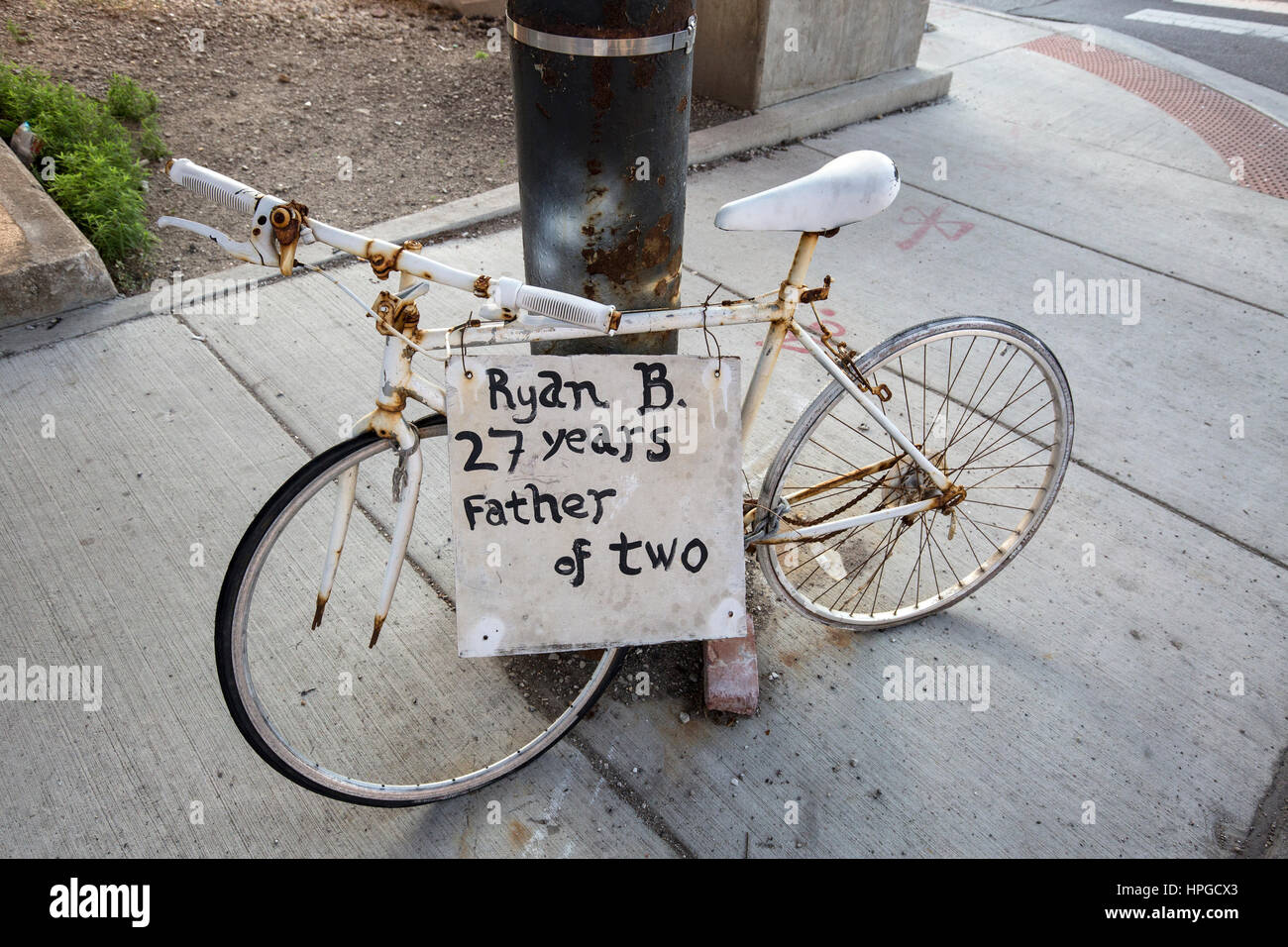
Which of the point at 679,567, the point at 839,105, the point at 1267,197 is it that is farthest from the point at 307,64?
the point at 1267,197

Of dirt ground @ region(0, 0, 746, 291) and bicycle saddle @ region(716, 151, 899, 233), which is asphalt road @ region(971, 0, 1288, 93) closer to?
dirt ground @ region(0, 0, 746, 291)

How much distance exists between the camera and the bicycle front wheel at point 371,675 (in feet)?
5.39

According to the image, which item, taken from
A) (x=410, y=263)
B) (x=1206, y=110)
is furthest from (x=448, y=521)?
(x=1206, y=110)

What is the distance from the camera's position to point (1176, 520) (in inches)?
108

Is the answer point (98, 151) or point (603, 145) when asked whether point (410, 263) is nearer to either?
point (603, 145)

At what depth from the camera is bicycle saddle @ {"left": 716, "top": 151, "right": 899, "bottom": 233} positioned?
1.65 m

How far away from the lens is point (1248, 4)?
8.84 m

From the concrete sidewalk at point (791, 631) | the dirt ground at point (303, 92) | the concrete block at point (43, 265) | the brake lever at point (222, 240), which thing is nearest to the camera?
the brake lever at point (222, 240)

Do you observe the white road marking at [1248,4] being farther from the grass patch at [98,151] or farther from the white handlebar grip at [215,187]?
the white handlebar grip at [215,187]

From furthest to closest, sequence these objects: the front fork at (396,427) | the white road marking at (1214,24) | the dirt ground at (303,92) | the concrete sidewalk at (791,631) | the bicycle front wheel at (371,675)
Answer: the white road marking at (1214,24) < the dirt ground at (303,92) < the concrete sidewalk at (791,631) < the bicycle front wheel at (371,675) < the front fork at (396,427)

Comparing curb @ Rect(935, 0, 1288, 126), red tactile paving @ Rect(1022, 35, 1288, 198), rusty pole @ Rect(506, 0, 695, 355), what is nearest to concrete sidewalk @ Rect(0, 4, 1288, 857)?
rusty pole @ Rect(506, 0, 695, 355)

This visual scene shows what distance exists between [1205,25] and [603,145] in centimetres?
880

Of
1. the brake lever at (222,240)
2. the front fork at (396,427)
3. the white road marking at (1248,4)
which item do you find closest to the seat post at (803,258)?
the front fork at (396,427)
